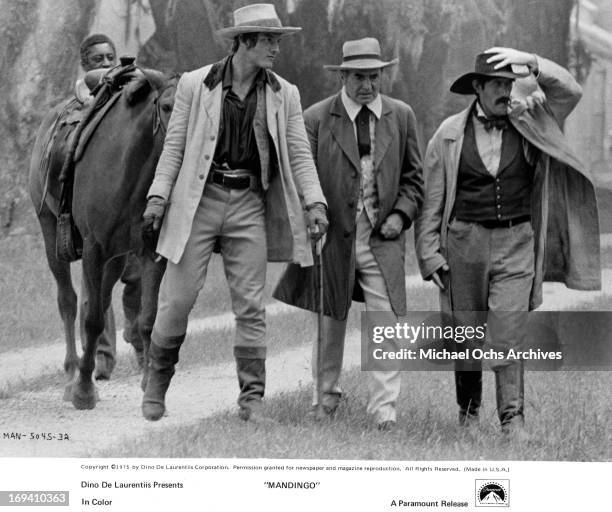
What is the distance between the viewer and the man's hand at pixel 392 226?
7.67 meters

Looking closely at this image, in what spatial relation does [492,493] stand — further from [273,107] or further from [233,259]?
[273,107]

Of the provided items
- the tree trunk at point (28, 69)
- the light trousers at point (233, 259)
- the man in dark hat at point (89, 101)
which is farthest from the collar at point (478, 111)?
the tree trunk at point (28, 69)

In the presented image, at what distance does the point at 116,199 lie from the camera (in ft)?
26.4

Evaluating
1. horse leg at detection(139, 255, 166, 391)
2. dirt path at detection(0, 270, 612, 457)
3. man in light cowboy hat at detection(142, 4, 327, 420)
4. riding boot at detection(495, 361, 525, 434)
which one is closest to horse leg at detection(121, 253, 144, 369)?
dirt path at detection(0, 270, 612, 457)

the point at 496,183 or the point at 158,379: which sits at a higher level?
the point at 496,183

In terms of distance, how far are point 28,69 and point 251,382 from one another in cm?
309

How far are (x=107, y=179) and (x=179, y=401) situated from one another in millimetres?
1246

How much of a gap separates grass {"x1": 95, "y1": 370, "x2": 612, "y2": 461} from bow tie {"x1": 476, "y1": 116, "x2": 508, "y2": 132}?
1.44 metres

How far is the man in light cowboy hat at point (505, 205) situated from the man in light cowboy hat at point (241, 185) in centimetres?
67

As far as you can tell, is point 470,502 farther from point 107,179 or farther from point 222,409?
point 107,179

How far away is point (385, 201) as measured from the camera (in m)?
7.70

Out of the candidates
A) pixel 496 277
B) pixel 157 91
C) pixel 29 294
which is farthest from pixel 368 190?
pixel 29 294

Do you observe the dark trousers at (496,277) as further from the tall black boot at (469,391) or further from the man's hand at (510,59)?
the man's hand at (510,59)

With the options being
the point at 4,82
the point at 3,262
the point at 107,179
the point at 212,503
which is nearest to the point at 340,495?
the point at 212,503
